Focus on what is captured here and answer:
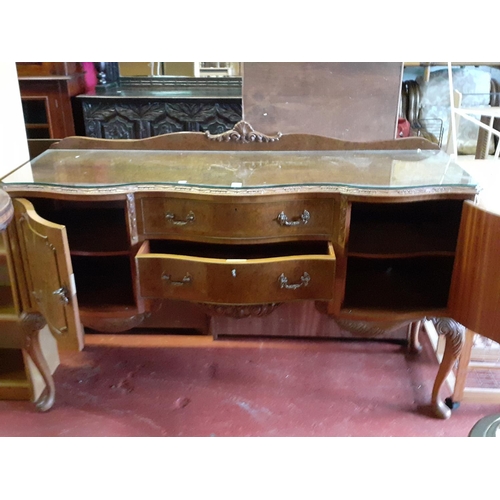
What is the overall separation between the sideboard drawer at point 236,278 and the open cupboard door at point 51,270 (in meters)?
0.16

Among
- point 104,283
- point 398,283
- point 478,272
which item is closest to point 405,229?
point 398,283

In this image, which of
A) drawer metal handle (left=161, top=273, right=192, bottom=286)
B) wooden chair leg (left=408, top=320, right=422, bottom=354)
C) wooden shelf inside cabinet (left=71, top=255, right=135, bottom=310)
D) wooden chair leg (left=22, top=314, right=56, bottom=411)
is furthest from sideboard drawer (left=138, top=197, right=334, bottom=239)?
wooden chair leg (left=408, top=320, right=422, bottom=354)

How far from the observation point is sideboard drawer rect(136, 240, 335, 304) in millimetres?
1074

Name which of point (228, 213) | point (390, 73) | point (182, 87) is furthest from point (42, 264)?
point (182, 87)

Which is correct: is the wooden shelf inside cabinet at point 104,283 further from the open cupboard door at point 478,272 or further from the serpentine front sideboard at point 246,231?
the open cupboard door at point 478,272

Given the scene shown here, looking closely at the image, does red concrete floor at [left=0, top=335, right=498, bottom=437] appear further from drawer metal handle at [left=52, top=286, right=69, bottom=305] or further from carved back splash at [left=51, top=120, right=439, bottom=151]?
carved back splash at [left=51, top=120, right=439, bottom=151]

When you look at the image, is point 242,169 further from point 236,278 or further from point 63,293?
point 63,293

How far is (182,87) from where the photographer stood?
2209mm

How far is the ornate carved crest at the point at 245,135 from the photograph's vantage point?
1.32m

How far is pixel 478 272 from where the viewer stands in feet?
3.53

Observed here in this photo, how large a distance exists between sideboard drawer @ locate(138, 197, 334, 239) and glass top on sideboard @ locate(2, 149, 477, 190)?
42 mm

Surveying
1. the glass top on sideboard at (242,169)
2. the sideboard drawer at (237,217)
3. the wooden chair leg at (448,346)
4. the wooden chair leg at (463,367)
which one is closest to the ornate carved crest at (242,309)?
the sideboard drawer at (237,217)

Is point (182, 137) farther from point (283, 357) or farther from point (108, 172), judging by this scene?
point (283, 357)

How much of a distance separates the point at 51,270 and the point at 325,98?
2.83 feet
